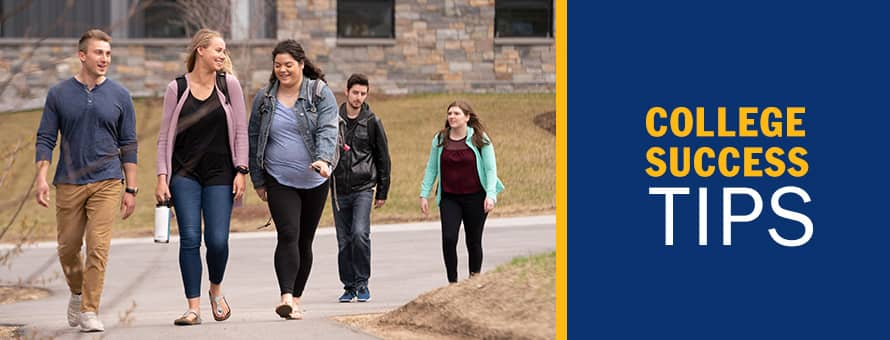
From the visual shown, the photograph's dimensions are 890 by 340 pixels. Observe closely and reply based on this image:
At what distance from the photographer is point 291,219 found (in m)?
8.78

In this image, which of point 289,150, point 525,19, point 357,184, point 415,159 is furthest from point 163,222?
point 525,19

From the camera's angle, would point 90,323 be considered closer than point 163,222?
Yes

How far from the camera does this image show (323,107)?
8922mm

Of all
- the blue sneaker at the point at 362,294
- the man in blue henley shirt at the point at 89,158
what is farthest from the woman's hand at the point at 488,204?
the man in blue henley shirt at the point at 89,158

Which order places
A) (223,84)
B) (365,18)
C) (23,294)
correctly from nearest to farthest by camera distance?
(223,84)
(23,294)
(365,18)

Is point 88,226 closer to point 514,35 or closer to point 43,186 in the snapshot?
point 43,186

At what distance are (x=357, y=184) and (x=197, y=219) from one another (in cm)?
182

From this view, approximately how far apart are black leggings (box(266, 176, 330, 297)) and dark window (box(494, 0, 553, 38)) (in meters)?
27.7

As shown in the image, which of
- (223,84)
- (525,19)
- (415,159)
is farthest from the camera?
(525,19)

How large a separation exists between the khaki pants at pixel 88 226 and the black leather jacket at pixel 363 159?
199 centimetres

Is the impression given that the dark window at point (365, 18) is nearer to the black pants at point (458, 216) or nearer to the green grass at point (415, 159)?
the green grass at point (415, 159)

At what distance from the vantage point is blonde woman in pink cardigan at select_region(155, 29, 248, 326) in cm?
853
